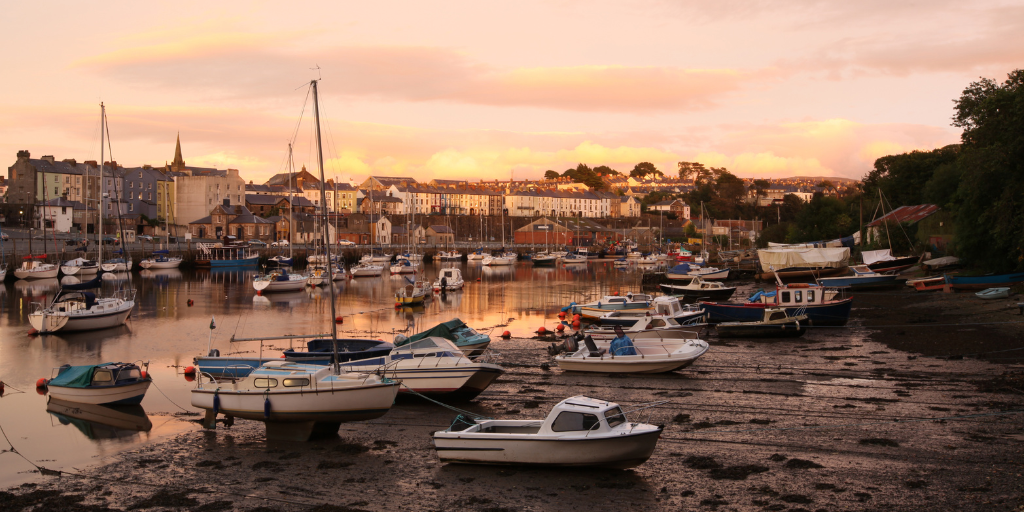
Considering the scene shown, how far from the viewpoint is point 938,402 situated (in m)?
17.7

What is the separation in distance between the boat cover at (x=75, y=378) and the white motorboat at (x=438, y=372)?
707cm

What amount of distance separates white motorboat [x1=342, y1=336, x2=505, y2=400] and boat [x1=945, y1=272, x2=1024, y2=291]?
99.5 feet

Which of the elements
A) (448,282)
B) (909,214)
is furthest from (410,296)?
(909,214)

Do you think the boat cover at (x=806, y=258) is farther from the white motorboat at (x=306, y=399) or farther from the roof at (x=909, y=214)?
the white motorboat at (x=306, y=399)

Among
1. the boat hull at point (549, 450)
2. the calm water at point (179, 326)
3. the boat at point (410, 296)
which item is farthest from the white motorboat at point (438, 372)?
the boat at point (410, 296)

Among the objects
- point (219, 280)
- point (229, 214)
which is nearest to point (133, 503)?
point (219, 280)

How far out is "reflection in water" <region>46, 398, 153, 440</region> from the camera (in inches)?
704

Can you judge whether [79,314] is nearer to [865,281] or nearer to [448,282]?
[448,282]

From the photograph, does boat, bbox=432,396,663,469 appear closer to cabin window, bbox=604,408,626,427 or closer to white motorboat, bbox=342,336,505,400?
cabin window, bbox=604,408,626,427

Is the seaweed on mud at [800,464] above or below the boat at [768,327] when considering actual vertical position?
below

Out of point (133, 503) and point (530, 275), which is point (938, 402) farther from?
point (530, 275)

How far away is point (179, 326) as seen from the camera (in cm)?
3800

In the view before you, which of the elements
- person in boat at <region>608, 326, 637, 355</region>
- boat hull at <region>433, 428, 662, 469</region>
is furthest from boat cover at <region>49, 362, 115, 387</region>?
person in boat at <region>608, 326, 637, 355</region>

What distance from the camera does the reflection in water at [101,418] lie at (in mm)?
17875
